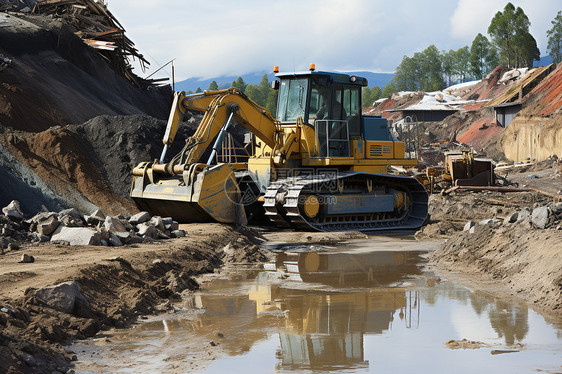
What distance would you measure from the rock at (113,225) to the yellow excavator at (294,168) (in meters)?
1.96

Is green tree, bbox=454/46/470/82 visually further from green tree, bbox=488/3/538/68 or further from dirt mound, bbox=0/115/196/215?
dirt mound, bbox=0/115/196/215

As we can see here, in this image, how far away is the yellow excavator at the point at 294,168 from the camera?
14188 mm

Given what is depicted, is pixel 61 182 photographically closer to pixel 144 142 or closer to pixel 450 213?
pixel 144 142

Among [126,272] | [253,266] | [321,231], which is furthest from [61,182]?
[126,272]

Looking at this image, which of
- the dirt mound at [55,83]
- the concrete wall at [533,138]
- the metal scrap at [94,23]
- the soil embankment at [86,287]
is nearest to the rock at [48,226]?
the soil embankment at [86,287]

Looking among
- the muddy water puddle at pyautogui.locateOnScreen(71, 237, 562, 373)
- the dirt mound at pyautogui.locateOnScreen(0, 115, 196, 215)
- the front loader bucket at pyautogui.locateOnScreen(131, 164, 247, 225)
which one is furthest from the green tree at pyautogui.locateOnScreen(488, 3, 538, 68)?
the muddy water puddle at pyautogui.locateOnScreen(71, 237, 562, 373)

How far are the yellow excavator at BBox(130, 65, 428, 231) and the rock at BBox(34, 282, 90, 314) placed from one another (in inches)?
269

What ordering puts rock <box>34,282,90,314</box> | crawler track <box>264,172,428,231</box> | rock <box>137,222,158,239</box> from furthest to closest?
1. crawler track <box>264,172,428,231</box>
2. rock <box>137,222,158,239</box>
3. rock <box>34,282,90,314</box>

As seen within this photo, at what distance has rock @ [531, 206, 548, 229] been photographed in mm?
10547

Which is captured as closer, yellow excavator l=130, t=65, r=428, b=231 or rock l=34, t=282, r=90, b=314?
rock l=34, t=282, r=90, b=314

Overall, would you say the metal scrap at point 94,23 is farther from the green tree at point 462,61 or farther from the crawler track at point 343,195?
the green tree at point 462,61

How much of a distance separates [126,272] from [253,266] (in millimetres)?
2737

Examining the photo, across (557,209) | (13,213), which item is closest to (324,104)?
(557,209)

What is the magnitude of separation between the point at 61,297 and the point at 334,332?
270 centimetres
